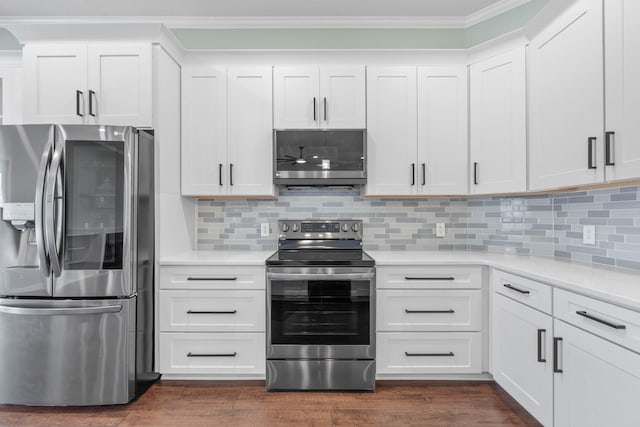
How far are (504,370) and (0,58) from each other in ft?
13.7

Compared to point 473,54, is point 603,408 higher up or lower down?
lower down

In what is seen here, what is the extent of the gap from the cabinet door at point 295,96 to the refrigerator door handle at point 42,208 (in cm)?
142

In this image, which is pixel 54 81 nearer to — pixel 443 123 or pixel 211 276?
pixel 211 276

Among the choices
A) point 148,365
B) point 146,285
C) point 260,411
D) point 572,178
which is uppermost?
point 572,178

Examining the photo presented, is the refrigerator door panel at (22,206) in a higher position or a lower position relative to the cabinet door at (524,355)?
higher

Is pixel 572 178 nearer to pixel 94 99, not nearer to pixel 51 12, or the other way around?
pixel 94 99

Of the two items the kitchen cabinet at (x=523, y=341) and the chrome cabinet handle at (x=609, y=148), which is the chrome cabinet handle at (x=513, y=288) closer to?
the kitchen cabinet at (x=523, y=341)

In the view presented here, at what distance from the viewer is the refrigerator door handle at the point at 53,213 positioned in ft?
7.01

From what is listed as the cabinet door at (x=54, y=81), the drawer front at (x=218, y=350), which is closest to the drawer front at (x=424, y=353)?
the drawer front at (x=218, y=350)

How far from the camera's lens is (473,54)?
9.12ft

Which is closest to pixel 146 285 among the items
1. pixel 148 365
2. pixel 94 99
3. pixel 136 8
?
pixel 148 365

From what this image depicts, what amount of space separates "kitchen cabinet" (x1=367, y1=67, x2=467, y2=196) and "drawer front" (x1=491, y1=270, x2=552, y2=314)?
0.79 m

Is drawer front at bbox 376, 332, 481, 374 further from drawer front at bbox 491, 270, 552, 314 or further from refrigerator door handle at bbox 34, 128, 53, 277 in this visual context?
refrigerator door handle at bbox 34, 128, 53, 277

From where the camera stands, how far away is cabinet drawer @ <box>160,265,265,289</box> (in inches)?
97.7
